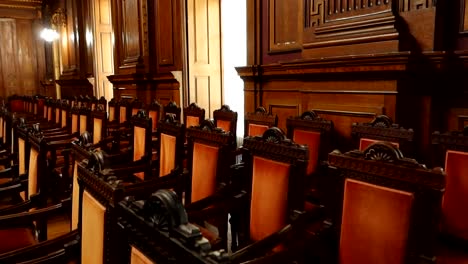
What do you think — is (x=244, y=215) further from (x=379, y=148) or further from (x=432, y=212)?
(x=432, y=212)

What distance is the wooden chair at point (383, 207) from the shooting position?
1.15 meters

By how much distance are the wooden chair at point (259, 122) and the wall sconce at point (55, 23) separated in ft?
27.2

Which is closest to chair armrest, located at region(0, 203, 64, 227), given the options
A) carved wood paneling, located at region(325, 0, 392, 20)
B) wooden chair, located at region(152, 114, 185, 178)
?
wooden chair, located at region(152, 114, 185, 178)

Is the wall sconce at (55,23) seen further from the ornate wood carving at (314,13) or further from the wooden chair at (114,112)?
the ornate wood carving at (314,13)

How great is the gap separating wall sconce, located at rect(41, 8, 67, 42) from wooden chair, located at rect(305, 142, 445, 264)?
985 cm

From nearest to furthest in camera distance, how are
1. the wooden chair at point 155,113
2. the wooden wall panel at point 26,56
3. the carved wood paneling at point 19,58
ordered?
the wooden chair at point 155,113
the carved wood paneling at point 19,58
the wooden wall panel at point 26,56

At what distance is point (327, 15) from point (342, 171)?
187cm

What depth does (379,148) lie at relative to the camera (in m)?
1.28

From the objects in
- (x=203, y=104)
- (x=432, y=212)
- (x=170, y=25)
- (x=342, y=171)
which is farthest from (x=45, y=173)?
(x=170, y=25)

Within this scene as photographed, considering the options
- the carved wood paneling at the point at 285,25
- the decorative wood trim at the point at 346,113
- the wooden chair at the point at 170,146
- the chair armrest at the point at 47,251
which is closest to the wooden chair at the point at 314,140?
the decorative wood trim at the point at 346,113

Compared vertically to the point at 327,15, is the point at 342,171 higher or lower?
lower

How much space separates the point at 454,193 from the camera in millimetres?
1699

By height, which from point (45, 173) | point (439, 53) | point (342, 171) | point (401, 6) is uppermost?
point (401, 6)

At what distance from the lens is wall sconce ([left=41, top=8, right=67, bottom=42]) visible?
9723 mm
